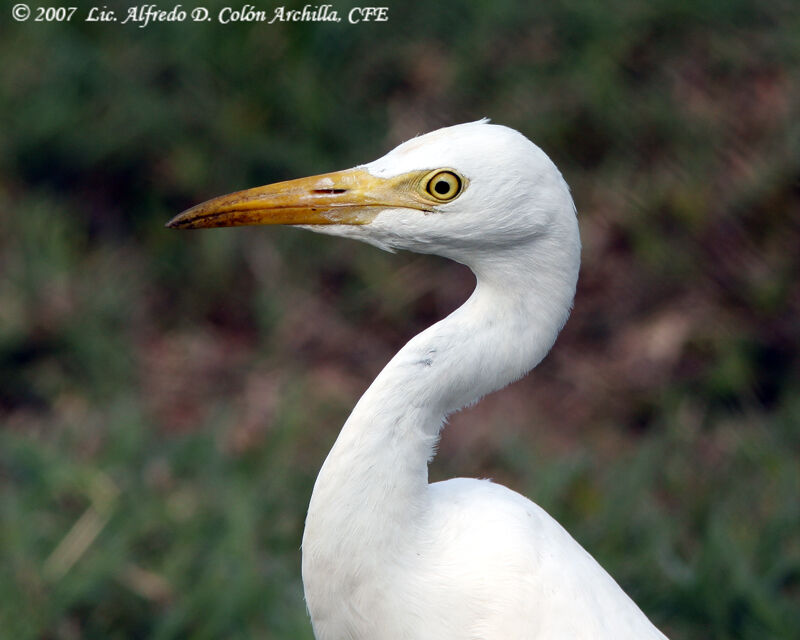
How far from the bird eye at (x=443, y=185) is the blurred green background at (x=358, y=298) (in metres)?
1.90

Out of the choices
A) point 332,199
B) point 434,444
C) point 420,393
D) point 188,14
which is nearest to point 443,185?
point 332,199

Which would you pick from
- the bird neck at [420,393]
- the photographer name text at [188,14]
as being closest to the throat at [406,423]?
the bird neck at [420,393]

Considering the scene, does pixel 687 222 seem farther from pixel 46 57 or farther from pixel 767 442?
pixel 46 57

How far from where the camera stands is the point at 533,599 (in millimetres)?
2398

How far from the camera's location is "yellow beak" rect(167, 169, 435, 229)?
2371mm

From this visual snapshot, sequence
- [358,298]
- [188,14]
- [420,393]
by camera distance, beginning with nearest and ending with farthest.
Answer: [420,393] < [358,298] < [188,14]

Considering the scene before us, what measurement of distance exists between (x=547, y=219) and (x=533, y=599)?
781 mm

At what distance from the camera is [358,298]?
17.9 ft

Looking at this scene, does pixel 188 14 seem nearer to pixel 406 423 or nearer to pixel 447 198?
pixel 447 198

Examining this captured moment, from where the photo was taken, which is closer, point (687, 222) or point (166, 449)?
point (166, 449)

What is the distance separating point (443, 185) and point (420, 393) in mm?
419

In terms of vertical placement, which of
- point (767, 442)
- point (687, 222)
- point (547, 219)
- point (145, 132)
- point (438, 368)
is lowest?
point (767, 442)

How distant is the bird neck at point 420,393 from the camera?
232 centimetres

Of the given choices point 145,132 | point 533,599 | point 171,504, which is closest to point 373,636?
point 533,599
